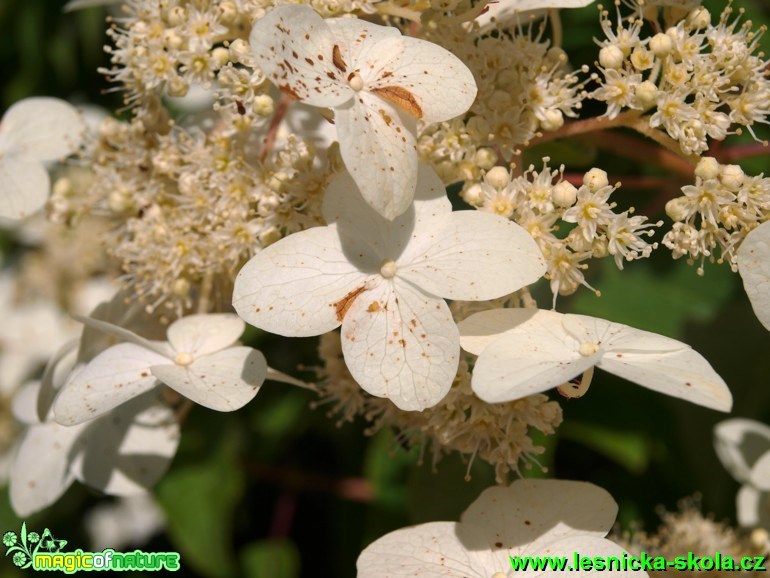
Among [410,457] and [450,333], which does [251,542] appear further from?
[450,333]

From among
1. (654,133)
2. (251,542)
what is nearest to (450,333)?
(654,133)

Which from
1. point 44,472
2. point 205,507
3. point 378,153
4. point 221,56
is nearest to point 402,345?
point 378,153

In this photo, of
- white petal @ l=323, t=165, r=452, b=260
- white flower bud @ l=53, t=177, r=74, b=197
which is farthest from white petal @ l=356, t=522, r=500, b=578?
white flower bud @ l=53, t=177, r=74, b=197

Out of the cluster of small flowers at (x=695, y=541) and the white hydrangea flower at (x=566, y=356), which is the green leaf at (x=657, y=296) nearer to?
the cluster of small flowers at (x=695, y=541)

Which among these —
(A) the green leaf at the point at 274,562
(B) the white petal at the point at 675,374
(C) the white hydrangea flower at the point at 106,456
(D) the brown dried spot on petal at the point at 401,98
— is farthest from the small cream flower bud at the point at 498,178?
(A) the green leaf at the point at 274,562

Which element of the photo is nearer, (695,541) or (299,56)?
(299,56)

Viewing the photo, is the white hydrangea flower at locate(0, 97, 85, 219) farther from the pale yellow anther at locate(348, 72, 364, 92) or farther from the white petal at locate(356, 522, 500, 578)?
the white petal at locate(356, 522, 500, 578)

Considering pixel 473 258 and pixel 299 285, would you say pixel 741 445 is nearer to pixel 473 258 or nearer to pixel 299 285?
pixel 473 258
